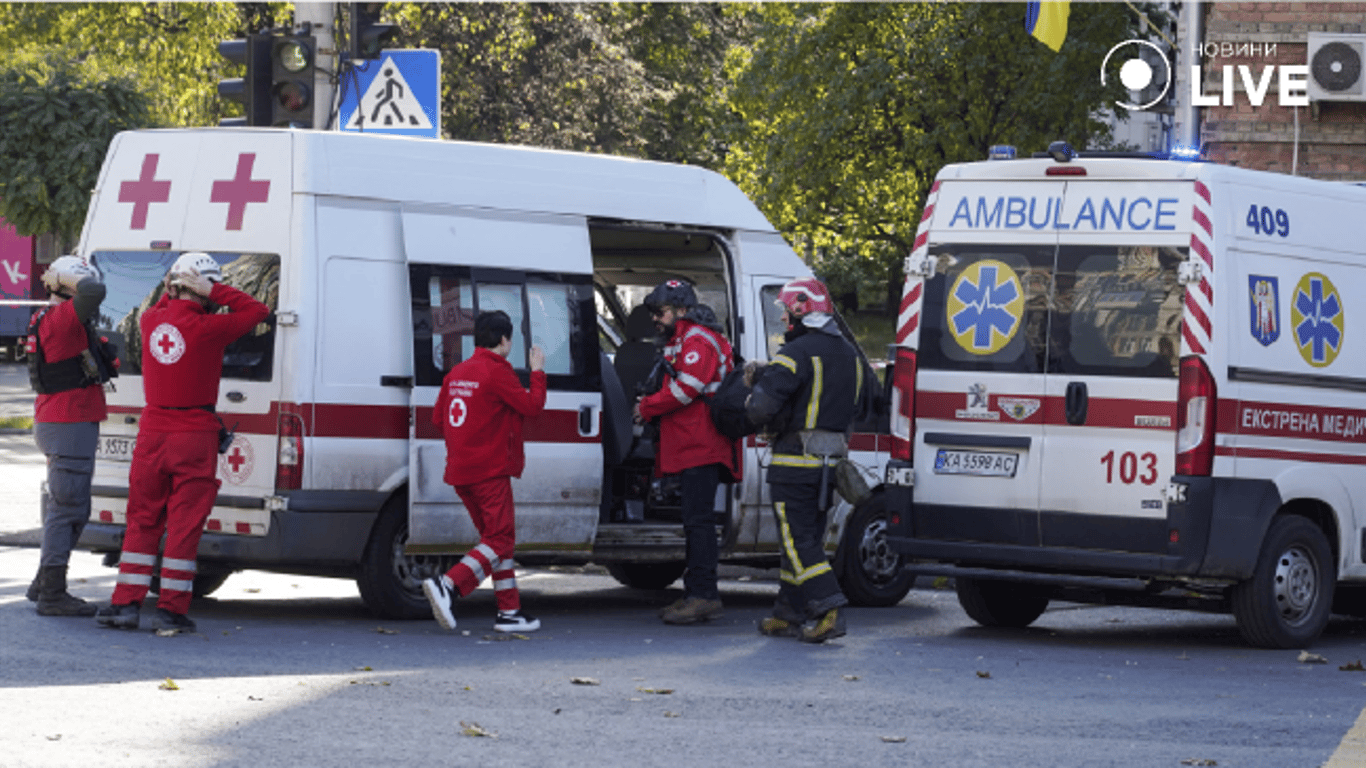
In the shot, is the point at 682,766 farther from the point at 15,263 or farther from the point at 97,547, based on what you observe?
the point at 15,263

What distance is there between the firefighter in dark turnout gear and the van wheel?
3.66 ft

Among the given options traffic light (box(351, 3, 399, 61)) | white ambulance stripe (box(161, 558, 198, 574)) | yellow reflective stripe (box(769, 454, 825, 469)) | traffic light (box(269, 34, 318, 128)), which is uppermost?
traffic light (box(351, 3, 399, 61))

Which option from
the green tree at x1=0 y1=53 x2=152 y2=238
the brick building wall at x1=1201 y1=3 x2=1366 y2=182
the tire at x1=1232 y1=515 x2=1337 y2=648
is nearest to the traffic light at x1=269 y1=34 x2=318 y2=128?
the tire at x1=1232 y1=515 x2=1337 y2=648

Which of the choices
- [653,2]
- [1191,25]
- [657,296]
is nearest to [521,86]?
[653,2]

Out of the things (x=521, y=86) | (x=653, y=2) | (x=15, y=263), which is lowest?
(x=15, y=263)

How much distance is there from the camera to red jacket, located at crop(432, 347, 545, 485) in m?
9.65

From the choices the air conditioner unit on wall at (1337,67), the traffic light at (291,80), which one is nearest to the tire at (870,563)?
the traffic light at (291,80)

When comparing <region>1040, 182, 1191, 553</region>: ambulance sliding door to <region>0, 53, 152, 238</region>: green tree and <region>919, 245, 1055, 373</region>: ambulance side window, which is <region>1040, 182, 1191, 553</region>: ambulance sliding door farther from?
<region>0, 53, 152, 238</region>: green tree

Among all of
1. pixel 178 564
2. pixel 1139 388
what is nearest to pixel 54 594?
pixel 178 564

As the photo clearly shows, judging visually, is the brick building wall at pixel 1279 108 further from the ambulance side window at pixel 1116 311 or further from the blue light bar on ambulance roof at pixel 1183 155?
the ambulance side window at pixel 1116 311

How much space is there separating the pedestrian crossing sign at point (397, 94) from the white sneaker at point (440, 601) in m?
4.64

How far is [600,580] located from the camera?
13.2 meters

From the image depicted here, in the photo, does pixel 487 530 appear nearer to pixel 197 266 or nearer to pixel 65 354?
pixel 197 266

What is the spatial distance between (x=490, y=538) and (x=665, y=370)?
1417 millimetres
